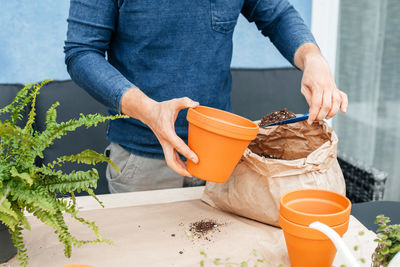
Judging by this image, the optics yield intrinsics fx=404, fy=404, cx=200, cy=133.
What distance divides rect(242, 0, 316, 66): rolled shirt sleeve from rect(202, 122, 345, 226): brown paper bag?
308 mm

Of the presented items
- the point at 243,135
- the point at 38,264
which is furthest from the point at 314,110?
the point at 38,264

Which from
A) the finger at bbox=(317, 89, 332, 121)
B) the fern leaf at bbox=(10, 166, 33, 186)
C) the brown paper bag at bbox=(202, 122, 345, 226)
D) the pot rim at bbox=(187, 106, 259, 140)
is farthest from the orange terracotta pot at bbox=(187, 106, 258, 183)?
the fern leaf at bbox=(10, 166, 33, 186)

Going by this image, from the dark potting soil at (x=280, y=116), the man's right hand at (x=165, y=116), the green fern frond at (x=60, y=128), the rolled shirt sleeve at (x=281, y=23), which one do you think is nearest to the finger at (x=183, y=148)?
the man's right hand at (x=165, y=116)

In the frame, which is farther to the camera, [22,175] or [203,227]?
[203,227]

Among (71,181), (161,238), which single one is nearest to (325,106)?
(161,238)

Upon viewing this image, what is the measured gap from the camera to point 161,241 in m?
0.92

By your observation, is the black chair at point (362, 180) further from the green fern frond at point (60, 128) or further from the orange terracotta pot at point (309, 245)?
the green fern frond at point (60, 128)

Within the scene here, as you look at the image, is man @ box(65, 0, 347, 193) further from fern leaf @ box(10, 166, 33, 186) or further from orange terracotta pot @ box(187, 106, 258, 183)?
fern leaf @ box(10, 166, 33, 186)

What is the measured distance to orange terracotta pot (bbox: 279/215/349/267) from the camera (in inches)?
28.9

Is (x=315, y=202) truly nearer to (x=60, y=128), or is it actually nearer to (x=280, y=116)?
(x=280, y=116)

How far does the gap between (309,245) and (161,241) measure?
0.34m

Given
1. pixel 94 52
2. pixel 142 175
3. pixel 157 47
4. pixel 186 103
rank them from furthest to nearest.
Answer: pixel 142 175 → pixel 157 47 → pixel 94 52 → pixel 186 103

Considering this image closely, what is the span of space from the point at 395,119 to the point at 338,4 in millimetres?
689

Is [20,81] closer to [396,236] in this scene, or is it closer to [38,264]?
[38,264]
